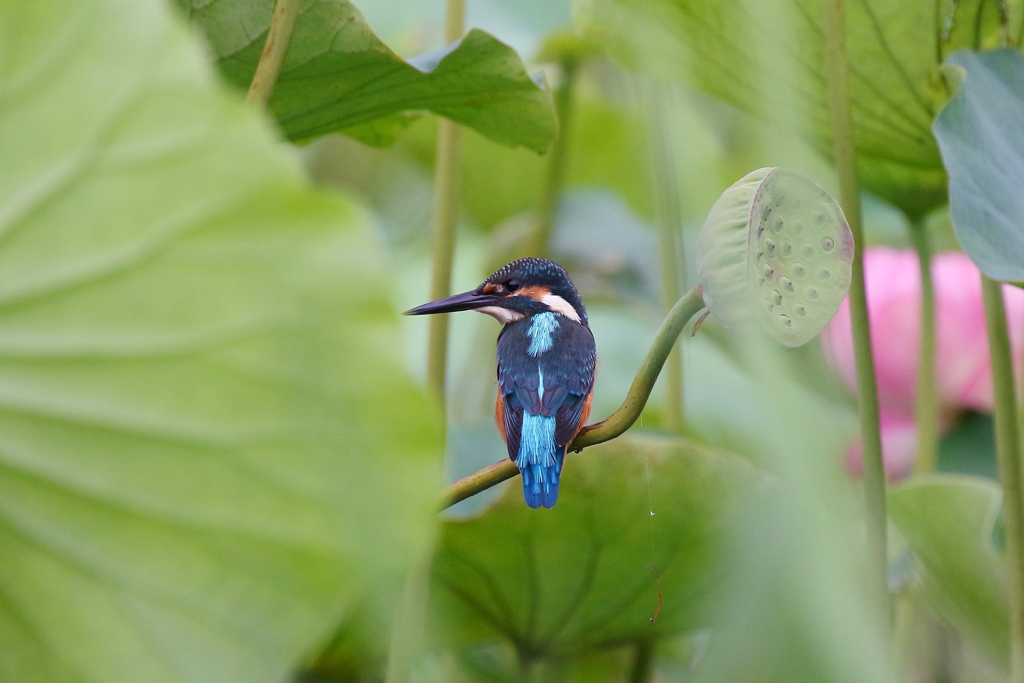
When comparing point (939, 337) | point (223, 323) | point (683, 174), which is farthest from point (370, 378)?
point (939, 337)

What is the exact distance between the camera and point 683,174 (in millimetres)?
293

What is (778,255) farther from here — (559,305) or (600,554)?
(600,554)

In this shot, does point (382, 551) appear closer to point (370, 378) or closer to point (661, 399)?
point (370, 378)

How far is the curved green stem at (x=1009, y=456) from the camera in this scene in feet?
1.48

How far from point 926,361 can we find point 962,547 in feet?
0.42

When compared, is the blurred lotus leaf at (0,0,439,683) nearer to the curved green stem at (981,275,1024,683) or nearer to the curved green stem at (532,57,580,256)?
the curved green stem at (981,275,1024,683)

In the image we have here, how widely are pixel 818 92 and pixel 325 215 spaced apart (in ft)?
1.24

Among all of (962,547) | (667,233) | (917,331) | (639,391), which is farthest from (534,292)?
(917,331)

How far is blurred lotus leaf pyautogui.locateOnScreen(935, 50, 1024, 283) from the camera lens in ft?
1.21

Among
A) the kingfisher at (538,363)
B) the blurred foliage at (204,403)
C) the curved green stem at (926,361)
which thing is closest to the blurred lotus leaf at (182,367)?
the blurred foliage at (204,403)

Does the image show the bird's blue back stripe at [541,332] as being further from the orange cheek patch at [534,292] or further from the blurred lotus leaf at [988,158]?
the blurred lotus leaf at [988,158]

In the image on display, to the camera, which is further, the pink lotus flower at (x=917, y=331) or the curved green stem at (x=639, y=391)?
the pink lotus flower at (x=917, y=331)

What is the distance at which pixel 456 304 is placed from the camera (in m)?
0.34

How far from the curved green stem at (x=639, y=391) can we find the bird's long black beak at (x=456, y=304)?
60 mm
